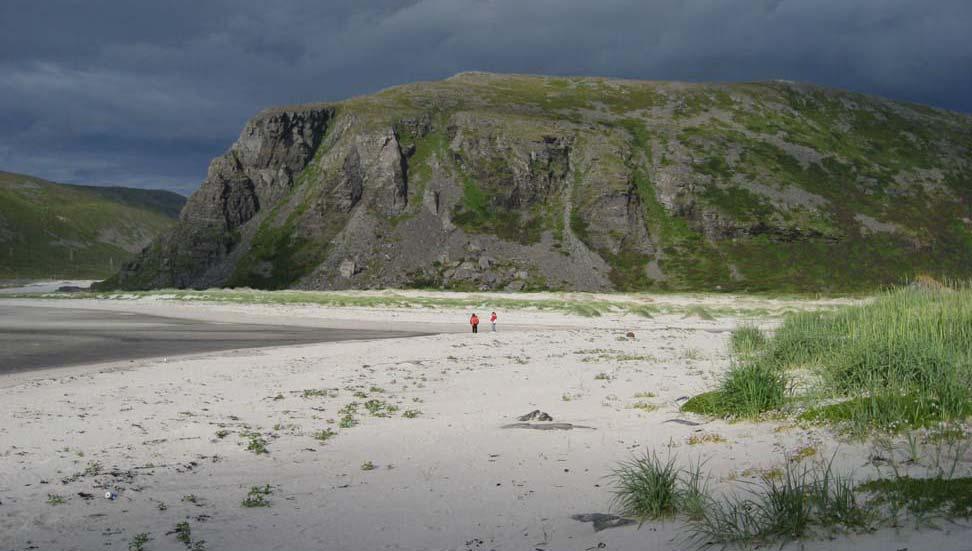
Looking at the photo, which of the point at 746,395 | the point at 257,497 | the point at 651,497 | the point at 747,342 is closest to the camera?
the point at 651,497

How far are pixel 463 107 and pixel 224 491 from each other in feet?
494

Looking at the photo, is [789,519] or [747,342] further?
[747,342]

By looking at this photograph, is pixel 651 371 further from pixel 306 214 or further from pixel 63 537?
pixel 306 214

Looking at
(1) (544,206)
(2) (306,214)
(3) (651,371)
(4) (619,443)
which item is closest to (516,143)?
(1) (544,206)

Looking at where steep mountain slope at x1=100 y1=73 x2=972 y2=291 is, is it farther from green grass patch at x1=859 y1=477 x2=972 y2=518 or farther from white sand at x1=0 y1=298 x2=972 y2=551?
green grass patch at x1=859 y1=477 x2=972 y2=518

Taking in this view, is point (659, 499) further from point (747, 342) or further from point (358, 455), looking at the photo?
point (747, 342)

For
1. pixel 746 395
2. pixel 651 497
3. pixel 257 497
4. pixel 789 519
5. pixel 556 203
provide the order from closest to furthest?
pixel 789 519 → pixel 651 497 → pixel 257 497 → pixel 746 395 → pixel 556 203

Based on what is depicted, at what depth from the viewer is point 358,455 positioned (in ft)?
35.4

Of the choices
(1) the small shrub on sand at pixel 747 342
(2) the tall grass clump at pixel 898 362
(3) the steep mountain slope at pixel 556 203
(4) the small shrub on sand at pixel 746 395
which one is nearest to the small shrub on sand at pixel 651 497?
(2) the tall grass clump at pixel 898 362

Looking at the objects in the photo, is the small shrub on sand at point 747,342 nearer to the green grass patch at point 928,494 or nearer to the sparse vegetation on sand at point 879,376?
the sparse vegetation on sand at point 879,376

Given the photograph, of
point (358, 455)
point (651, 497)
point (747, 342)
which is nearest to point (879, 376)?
point (651, 497)

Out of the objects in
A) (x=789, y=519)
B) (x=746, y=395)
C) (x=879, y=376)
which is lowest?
(x=789, y=519)

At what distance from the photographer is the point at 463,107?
6029 inches

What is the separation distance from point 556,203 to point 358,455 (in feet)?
396
